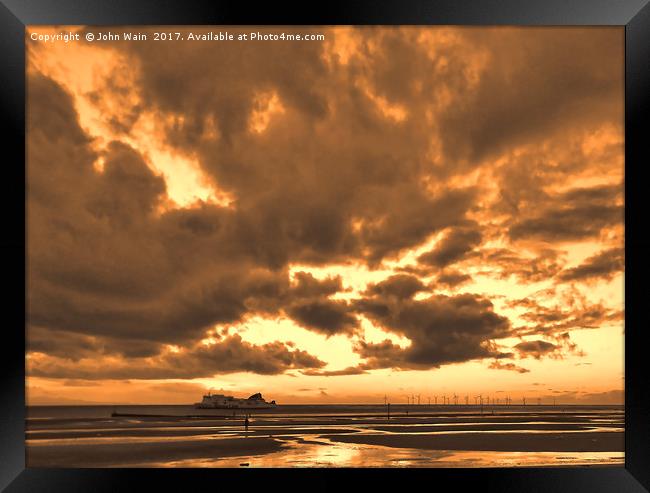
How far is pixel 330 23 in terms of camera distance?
6.23 metres

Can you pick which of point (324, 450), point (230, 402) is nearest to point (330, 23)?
point (324, 450)

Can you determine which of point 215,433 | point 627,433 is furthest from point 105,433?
point 627,433

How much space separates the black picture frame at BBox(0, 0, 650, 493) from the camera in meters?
6.11

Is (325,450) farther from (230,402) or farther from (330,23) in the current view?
(230,402)

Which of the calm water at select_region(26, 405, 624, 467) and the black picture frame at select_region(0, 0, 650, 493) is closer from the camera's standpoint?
the black picture frame at select_region(0, 0, 650, 493)

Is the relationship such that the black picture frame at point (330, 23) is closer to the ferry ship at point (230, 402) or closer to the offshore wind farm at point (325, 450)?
the offshore wind farm at point (325, 450)

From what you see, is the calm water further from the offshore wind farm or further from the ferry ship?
the ferry ship

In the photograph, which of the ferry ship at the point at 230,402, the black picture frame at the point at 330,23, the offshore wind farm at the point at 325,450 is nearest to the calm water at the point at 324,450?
the offshore wind farm at the point at 325,450

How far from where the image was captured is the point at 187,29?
22.7ft

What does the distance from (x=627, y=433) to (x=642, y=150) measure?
295 cm

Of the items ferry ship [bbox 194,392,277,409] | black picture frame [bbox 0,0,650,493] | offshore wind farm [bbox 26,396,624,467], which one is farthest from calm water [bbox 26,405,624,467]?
ferry ship [bbox 194,392,277,409]

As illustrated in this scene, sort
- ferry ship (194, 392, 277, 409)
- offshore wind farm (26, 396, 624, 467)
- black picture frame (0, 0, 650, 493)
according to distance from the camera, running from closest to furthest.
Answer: black picture frame (0, 0, 650, 493), offshore wind farm (26, 396, 624, 467), ferry ship (194, 392, 277, 409)

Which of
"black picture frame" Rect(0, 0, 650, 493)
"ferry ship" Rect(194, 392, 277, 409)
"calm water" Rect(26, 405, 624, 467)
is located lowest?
"ferry ship" Rect(194, 392, 277, 409)

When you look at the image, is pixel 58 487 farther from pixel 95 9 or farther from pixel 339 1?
pixel 339 1
